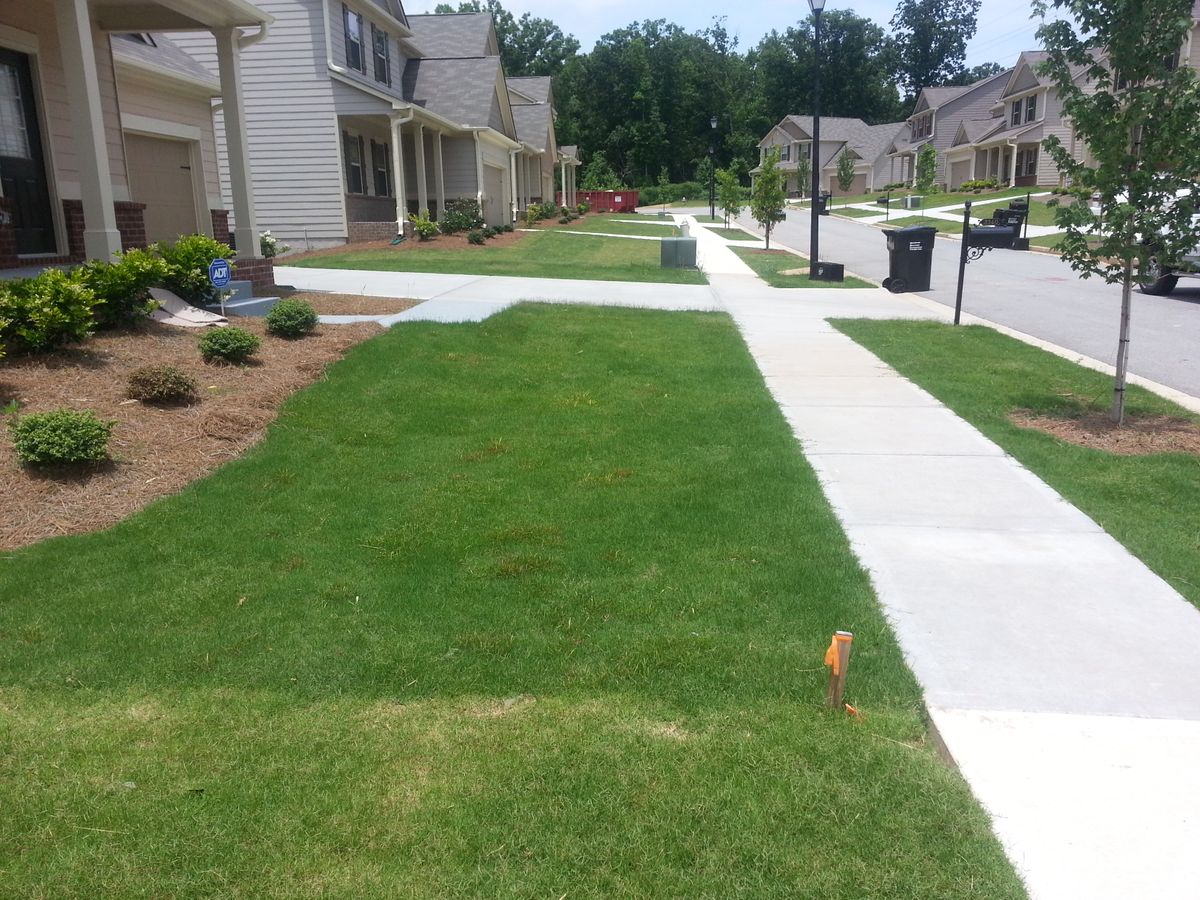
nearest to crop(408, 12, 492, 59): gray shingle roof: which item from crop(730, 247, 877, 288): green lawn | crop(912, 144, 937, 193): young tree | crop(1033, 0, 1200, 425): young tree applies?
crop(730, 247, 877, 288): green lawn

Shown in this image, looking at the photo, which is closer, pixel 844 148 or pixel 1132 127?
pixel 1132 127

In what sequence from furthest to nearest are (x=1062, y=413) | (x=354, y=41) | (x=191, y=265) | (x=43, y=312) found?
1. (x=354, y=41)
2. (x=191, y=265)
3. (x=1062, y=413)
4. (x=43, y=312)

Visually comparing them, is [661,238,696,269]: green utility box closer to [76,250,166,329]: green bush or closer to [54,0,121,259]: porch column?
[54,0,121,259]: porch column

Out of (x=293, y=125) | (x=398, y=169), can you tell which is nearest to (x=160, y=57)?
(x=293, y=125)

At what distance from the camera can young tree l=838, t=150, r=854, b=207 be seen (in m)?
75.1

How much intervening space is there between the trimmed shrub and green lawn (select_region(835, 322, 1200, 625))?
6.29 meters

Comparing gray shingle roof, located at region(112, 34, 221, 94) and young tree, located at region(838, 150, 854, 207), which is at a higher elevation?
young tree, located at region(838, 150, 854, 207)

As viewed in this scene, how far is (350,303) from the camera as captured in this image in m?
12.7

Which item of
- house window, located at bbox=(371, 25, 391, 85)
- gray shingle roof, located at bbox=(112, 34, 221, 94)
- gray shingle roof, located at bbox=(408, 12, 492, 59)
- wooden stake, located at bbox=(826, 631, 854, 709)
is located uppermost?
gray shingle roof, located at bbox=(408, 12, 492, 59)

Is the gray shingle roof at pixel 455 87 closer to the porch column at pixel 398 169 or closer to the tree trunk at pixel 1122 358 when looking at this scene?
the porch column at pixel 398 169

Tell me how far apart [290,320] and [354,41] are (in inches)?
717

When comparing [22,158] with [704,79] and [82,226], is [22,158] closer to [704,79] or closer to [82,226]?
[82,226]

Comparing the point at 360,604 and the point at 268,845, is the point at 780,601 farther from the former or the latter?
the point at 268,845

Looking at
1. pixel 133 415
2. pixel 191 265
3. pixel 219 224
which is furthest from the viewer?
pixel 219 224
